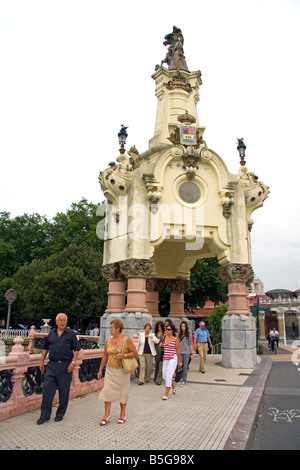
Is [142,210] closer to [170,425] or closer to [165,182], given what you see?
[165,182]

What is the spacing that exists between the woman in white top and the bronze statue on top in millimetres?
14105

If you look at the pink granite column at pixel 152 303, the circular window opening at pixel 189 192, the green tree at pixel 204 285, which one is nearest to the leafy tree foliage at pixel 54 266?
the green tree at pixel 204 285

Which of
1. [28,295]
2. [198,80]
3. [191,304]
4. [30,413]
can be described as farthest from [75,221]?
[30,413]

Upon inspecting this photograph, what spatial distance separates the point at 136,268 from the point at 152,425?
Answer: 26.7 ft

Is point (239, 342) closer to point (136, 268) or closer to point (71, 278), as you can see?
point (136, 268)

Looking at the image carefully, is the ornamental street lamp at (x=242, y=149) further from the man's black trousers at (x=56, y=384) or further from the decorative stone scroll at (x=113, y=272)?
the man's black trousers at (x=56, y=384)

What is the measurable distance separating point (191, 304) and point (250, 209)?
17.1 m

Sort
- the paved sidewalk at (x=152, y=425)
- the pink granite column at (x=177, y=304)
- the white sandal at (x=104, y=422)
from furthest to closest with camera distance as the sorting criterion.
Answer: the pink granite column at (x=177, y=304)
the white sandal at (x=104, y=422)
the paved sidewalk at (x=152, y=425)

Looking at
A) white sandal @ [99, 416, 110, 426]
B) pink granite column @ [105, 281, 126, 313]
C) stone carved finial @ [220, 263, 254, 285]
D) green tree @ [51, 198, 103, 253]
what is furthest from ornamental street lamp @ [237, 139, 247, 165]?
green tree @ [51, 198, 103, 253]

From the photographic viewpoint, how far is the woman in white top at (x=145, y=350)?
420 inches

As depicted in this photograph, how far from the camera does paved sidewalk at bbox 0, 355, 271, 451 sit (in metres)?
5.27

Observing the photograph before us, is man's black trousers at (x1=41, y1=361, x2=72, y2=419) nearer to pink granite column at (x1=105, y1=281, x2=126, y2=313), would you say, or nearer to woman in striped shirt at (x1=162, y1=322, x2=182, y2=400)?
woman in striped shirt at (x1=162, y1=322, x2=182, y2=400)

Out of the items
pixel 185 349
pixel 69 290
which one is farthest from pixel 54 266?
pixel 185 349

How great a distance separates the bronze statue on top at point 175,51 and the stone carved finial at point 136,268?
35.4 ft
